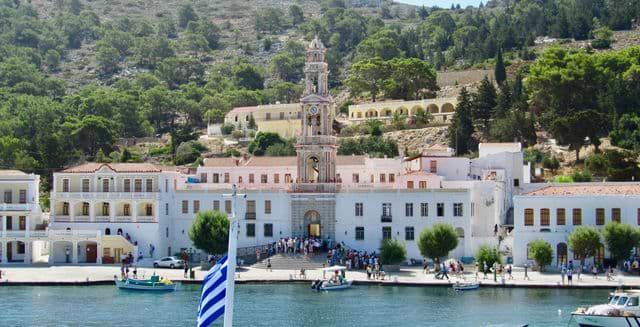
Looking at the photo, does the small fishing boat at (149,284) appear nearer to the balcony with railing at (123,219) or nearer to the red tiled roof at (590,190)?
the balcony with railing at (123,219)

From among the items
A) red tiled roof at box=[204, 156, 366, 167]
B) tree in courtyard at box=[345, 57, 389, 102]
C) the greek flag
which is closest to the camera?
the greek flag

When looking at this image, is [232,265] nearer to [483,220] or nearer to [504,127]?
[483,220]

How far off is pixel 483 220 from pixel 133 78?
123 meters

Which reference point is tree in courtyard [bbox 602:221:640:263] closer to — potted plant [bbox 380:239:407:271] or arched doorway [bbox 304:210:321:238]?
potted plant [bbox 380:239:407:271]

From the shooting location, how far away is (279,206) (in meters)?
77.1

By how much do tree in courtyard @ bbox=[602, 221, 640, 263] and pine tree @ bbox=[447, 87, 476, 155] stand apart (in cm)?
3933

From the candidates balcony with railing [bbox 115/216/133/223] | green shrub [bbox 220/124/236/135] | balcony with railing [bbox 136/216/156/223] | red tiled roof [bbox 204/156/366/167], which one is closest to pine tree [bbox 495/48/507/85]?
green shrub [bbox 220/124/236/135]

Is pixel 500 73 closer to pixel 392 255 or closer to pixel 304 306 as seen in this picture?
pixel 392 255

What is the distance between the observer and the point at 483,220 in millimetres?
77188

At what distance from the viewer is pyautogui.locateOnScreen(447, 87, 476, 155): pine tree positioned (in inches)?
4218

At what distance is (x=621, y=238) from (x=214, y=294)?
4419 centimetres

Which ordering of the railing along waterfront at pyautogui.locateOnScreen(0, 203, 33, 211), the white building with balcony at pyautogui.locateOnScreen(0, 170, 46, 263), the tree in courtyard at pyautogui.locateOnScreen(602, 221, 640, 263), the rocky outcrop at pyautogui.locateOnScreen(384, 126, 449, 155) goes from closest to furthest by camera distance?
the tree in courtyard at pyautogui.locateOnScreen(602, 221, 640, 263), the white building with balcony at pyautogui.locateOnScreen(0, 170, 46, 263), the railing along waterfront at pyautogui.locateOnScreen(0, 203, 33, 211), the rocky outcrop at pyautogui.locateOnScreen(384, 126, 449, 155)

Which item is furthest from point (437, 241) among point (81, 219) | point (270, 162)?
point (81, 219)

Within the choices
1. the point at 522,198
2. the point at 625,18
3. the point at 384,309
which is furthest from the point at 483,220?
the point at 625,18
